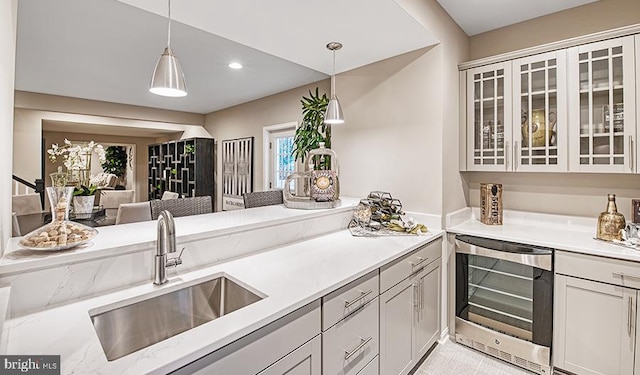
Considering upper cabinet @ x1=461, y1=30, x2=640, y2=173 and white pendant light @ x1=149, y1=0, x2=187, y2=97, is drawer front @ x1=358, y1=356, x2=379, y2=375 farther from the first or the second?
upper cabinet @ x1=461, y1=30, x2=640, y2=173

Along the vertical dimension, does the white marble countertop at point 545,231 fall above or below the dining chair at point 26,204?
below

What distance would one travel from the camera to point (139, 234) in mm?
1482

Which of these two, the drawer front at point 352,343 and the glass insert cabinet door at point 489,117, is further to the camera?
the glass insert cabinet door at point 489,117

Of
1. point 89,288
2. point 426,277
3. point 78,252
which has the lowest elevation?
point 426,277

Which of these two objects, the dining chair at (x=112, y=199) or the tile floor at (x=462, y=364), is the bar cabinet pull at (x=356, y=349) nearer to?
the tile floor at (x=462, y=364)

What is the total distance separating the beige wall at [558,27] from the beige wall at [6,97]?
10.4 ft

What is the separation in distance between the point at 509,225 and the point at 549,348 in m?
0.96

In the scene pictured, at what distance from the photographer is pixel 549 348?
6.53 ft

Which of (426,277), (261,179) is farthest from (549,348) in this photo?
(261,179)

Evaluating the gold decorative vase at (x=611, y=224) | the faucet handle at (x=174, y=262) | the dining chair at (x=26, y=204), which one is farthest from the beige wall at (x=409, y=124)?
the dining chair at (x=26, y=204)

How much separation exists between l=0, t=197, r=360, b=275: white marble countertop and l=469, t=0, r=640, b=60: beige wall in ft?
6.73

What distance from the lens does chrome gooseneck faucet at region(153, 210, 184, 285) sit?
4.22 ft

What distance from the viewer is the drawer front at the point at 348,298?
1.29m

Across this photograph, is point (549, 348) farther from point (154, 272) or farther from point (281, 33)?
point (281, 33)
